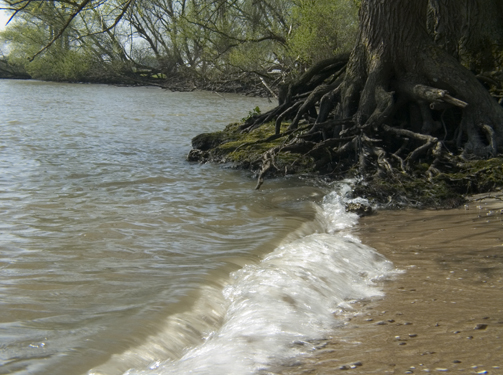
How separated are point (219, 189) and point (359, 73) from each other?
122 inches

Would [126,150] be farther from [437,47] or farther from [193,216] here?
[437,47]

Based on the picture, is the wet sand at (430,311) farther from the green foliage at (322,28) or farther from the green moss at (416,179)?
the green foliage at (322,28)

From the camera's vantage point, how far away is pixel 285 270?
470 centimetres

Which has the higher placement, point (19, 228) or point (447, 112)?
point (447, 112)

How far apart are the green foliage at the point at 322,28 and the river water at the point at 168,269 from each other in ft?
48.0

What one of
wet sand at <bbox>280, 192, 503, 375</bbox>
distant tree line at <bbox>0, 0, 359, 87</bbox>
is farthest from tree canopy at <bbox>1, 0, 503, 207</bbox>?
distant tree line at <bbox>0, 0, 359, 87</bbox>

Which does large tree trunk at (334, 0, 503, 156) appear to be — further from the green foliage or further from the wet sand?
the green foliage

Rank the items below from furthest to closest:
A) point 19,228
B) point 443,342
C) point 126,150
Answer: point 126,150
point 19,228
point 443,342

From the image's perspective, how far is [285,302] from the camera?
402cm

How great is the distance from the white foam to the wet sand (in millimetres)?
166

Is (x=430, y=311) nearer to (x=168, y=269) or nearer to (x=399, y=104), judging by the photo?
(x=168, y=269)

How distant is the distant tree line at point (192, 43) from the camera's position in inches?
892

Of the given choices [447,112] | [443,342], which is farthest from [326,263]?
[447,112]

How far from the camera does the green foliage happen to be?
2250 cm
